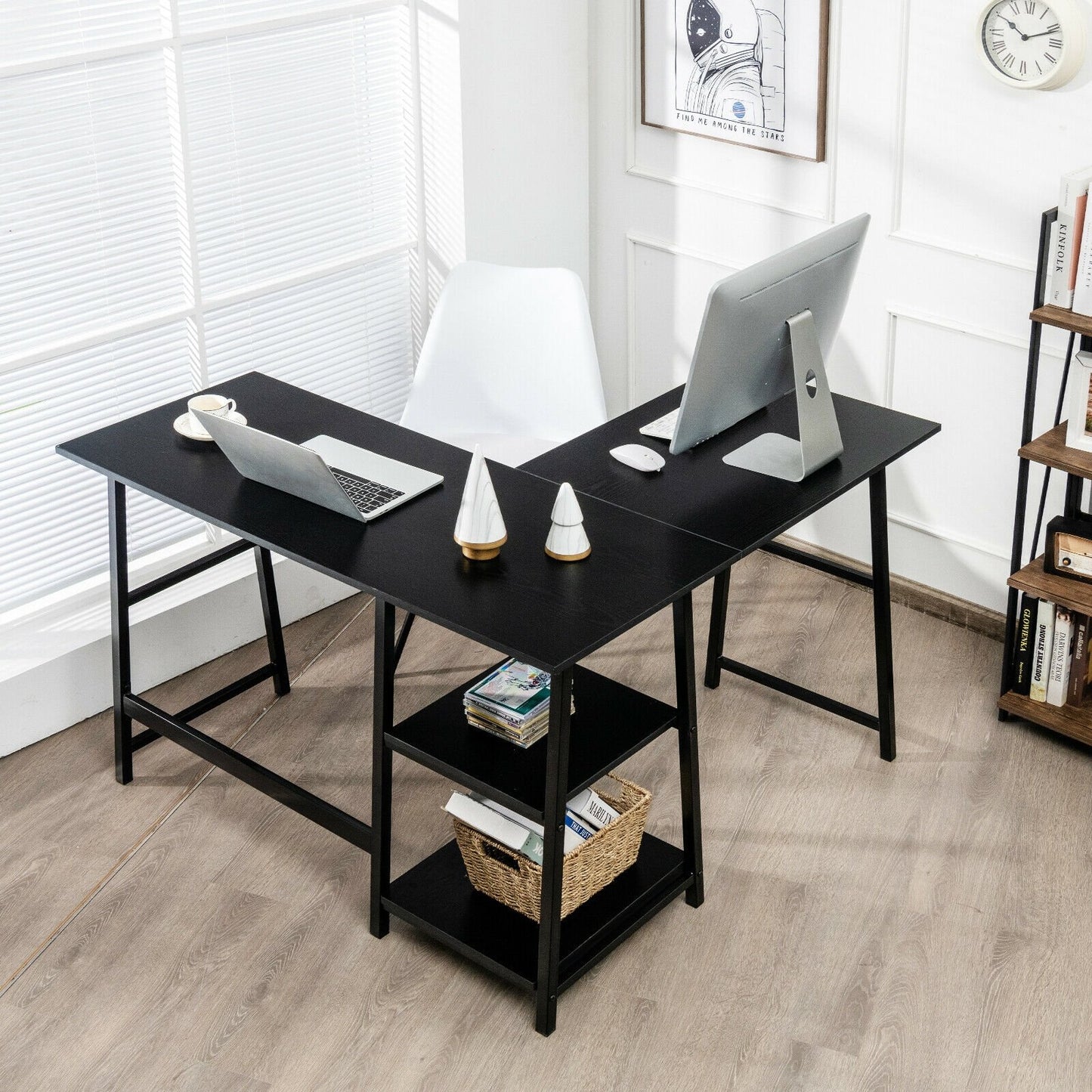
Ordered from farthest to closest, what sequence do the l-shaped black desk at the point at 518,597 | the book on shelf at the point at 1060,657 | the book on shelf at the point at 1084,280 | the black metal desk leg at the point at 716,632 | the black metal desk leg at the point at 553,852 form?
the black metal desk leg at the point at 716,632 < the book on shelf at the point at 1060,657 < the book on shelf at the point at 1084,280 < the l-shaped black desk at the point at 518,597 < the black metal desk leg at the point at 553,852

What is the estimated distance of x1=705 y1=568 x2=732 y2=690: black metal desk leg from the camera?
3.51 metres

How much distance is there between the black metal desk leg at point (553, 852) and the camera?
238 cm

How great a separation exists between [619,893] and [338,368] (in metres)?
1.75

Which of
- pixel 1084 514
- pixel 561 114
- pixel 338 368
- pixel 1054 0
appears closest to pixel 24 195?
pixel 338 368

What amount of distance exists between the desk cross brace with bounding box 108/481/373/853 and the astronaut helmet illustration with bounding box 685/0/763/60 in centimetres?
176

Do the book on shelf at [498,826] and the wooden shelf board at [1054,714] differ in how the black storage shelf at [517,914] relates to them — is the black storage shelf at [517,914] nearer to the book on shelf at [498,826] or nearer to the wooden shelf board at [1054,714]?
the book on shelf at [498,826]

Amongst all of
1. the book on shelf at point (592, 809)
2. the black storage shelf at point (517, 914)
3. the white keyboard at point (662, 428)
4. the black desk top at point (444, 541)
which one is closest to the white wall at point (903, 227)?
the white keyboard at point (662, 428)

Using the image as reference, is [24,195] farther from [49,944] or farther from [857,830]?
[857,830]

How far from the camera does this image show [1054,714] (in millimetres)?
3389

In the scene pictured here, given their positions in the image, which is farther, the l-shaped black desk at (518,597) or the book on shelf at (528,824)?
the book on shelf at (528,824)

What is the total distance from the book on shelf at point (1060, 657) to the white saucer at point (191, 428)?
73.6 inches

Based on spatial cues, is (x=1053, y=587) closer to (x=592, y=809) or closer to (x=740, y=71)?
(x=592, y=809)

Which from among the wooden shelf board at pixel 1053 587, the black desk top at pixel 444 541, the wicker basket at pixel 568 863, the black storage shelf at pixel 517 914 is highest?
the black desk top at pixel 444 541

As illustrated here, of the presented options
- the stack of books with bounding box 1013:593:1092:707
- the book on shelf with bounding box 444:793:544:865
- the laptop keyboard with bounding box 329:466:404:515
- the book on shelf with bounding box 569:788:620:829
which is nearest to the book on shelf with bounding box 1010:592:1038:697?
the stack of books with bounding box 1013:593:1092:707
